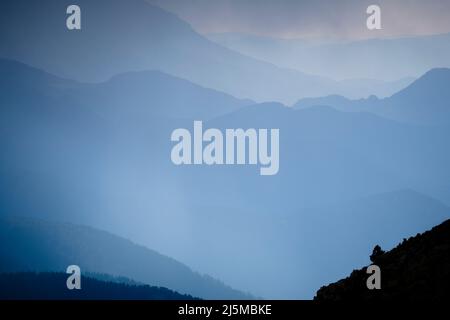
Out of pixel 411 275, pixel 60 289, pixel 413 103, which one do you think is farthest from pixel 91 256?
pixel 413 103

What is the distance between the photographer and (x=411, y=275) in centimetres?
568

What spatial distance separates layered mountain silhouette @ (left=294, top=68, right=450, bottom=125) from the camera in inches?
375

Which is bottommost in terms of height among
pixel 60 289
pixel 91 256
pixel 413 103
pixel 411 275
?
pixel 60 289

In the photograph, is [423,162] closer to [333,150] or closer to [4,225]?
[333,150]

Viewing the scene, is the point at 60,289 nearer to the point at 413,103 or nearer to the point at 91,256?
the point at 91,256

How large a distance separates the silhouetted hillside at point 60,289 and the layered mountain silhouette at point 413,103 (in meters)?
5.27

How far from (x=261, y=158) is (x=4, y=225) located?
6.10m

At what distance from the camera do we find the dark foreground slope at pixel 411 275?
530cm

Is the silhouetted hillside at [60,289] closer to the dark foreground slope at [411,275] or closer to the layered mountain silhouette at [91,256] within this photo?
the layered mountain silhouette at [91,256]

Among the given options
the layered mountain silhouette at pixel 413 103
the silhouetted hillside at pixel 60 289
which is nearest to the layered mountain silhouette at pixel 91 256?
the silhouetted hillside at pixel 60 289

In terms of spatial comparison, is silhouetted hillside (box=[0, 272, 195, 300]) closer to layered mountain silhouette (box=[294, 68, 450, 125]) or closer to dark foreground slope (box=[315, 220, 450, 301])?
dark foreground slope (box=[315, 220, 450, 301])

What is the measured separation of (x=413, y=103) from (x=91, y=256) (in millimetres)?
8221

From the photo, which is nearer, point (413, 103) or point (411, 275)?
point (411, 275)

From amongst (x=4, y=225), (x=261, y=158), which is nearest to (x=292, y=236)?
(x=261, y=158)
